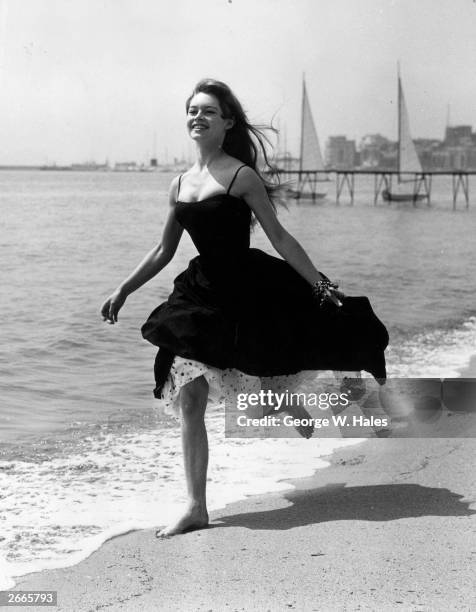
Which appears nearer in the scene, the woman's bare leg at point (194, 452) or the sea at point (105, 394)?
the woman's bare leg at point (194, 452)

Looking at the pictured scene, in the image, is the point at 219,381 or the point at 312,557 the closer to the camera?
the point at 312,557

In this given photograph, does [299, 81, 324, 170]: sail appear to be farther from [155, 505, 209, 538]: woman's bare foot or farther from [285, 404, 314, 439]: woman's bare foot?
[155, 505, 209, 538]: woman's bare foot

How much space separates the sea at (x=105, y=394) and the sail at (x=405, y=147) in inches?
1475

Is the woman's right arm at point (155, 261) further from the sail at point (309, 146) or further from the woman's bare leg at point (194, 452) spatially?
the sail at point (309, 146)

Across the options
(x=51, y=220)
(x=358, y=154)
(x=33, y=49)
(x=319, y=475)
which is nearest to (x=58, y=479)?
(x=319, y=475)

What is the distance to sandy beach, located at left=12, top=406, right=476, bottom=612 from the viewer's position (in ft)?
7.85

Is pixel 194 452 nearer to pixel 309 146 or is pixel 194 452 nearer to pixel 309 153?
pixel 309 146

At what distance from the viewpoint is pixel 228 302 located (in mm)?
2953

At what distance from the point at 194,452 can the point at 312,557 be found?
520 millimetres

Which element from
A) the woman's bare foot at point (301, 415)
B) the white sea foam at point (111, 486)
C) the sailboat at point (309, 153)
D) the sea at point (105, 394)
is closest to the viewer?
the white sea foam at point (111, 486)

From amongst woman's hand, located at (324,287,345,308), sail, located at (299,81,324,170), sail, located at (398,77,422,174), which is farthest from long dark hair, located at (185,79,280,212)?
sail, located at (299,81,324,170)

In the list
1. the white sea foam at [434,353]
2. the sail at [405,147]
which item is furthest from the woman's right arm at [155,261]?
the sail at [405,147]

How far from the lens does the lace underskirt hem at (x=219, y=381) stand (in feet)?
9.65

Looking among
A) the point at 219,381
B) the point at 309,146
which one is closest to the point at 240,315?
the point at 219,381
